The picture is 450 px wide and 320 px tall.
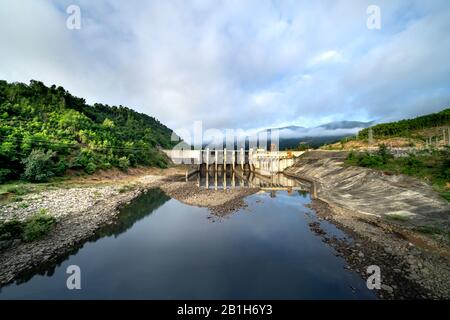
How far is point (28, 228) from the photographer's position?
11.3 meters

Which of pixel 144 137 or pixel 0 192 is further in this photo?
pixel 144 137

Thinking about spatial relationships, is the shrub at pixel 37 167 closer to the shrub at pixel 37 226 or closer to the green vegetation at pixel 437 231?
the shrub at pixel 37 226

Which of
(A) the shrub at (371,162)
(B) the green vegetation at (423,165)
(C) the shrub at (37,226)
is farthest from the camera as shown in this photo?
(A) the shrub at (371,162)

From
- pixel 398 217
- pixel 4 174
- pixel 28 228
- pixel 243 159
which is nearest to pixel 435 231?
pixel 398 217

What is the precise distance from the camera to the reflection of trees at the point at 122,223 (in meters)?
8.95

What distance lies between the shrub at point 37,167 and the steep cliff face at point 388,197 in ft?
110

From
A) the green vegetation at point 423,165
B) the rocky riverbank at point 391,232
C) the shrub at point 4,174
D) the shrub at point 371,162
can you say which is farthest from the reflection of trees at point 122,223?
the shrub at point 371,162

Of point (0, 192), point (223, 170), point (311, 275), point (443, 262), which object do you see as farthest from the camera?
point (223, 170)

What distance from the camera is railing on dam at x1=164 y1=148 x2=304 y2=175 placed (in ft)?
181
